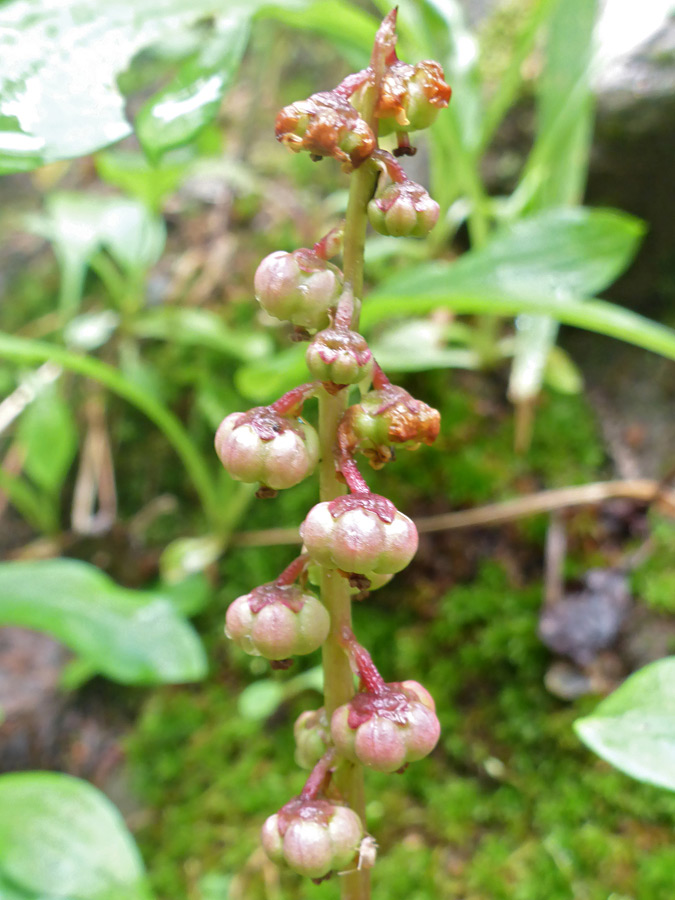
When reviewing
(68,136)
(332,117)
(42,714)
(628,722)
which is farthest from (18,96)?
(42,714)

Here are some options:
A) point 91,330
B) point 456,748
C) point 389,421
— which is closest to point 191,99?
point 389,421

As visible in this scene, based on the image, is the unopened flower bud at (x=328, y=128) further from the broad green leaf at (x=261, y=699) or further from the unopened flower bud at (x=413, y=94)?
the broad green leaf at (x=261, y=699)

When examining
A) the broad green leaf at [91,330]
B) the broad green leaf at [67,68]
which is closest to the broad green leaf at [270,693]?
the broad green leaf at [67,68]

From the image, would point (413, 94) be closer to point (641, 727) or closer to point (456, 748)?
point (641, 727)

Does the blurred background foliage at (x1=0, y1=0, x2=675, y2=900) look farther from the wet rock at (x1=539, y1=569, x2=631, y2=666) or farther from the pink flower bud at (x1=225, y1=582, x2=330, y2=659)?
the pink flower bud at (x1=225, y1=582, x2=330, y2=659)

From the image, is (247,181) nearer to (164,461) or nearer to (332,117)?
(164,461)

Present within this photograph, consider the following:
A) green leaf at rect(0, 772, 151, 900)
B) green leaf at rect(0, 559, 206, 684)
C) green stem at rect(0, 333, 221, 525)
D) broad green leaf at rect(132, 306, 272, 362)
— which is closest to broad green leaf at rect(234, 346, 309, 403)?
green stem at rect(0, 333, 221, 525)
